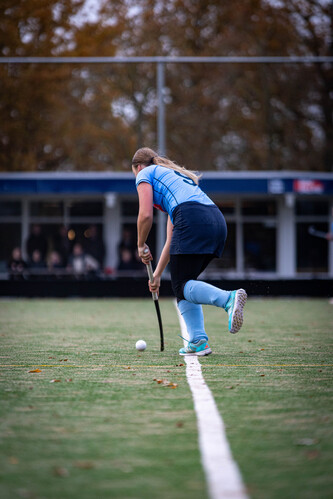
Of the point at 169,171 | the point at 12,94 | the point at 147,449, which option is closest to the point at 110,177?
the point at 12,94

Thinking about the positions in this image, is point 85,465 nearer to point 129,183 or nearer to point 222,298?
point 222,298

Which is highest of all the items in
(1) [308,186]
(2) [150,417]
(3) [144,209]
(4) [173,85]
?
(4) [173,85]

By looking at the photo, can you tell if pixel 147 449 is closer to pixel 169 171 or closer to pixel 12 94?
pixel 169 171

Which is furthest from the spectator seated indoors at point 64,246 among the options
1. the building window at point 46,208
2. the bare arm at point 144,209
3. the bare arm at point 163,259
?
the bare arm at point 144,209

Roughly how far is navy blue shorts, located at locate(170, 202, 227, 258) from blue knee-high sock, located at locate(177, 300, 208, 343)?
50 cm

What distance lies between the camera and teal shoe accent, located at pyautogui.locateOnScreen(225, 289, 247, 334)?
593cm

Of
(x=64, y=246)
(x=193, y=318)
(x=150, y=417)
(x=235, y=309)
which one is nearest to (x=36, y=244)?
(x=64, y=246)

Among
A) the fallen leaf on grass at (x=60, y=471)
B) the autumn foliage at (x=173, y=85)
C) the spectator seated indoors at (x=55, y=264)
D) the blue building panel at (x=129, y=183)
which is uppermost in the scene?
the autumn foliage at (x=173, y=85)

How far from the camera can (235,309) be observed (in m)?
5.94

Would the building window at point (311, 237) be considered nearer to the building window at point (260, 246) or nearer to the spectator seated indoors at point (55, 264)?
→ the building window at point (260, 246)

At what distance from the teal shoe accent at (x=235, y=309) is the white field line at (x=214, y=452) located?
3.81 feet

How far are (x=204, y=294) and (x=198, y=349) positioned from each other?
616 mm

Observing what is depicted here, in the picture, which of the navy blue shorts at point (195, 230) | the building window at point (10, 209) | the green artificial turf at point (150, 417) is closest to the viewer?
the green artificial turf at point (150, 417)

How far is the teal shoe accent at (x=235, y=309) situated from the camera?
5.93 metres
